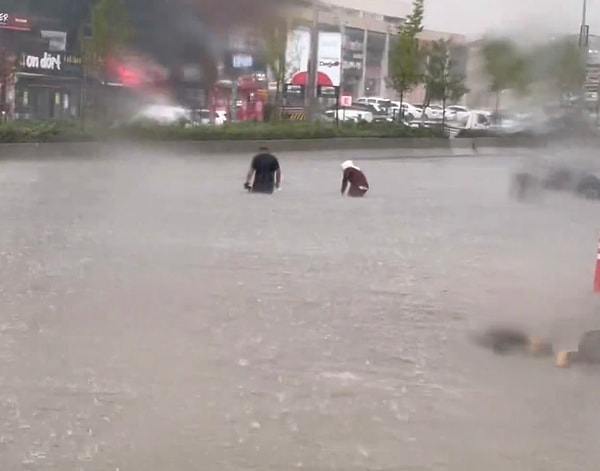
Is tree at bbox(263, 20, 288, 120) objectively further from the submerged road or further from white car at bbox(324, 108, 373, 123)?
white car at bbox(324, 108, 373, 123)

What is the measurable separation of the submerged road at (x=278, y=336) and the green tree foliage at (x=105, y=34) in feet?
4.96

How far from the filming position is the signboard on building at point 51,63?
4.61m

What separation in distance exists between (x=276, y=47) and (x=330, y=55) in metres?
0.23

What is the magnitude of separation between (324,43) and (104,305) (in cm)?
492

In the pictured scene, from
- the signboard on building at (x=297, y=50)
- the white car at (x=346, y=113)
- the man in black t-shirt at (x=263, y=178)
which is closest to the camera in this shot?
the signboard on building at (x=297, y=50)

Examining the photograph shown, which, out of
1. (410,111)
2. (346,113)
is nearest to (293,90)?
(410,111)

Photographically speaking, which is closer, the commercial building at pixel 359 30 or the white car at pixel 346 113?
the commercial building at pixel 359 30

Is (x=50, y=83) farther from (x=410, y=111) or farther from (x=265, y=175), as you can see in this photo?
(x=265, y=175)

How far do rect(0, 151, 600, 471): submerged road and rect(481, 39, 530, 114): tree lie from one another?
126cm

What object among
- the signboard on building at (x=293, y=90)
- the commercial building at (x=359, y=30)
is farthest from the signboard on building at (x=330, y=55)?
the signboard on building at (x=293, y=90)

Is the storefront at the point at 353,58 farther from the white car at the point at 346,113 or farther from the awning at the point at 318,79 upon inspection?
the white car at the point at 346,113

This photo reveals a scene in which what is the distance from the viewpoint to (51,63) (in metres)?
4.74

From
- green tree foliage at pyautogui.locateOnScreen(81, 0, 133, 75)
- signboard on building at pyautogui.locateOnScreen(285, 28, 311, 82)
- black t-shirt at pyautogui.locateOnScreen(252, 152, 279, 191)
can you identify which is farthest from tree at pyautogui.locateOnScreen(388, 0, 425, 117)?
black t-shirt at pyautogui.locateOnScreen(252, 152, 279, 191)

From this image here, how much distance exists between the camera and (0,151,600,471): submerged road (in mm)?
5500
